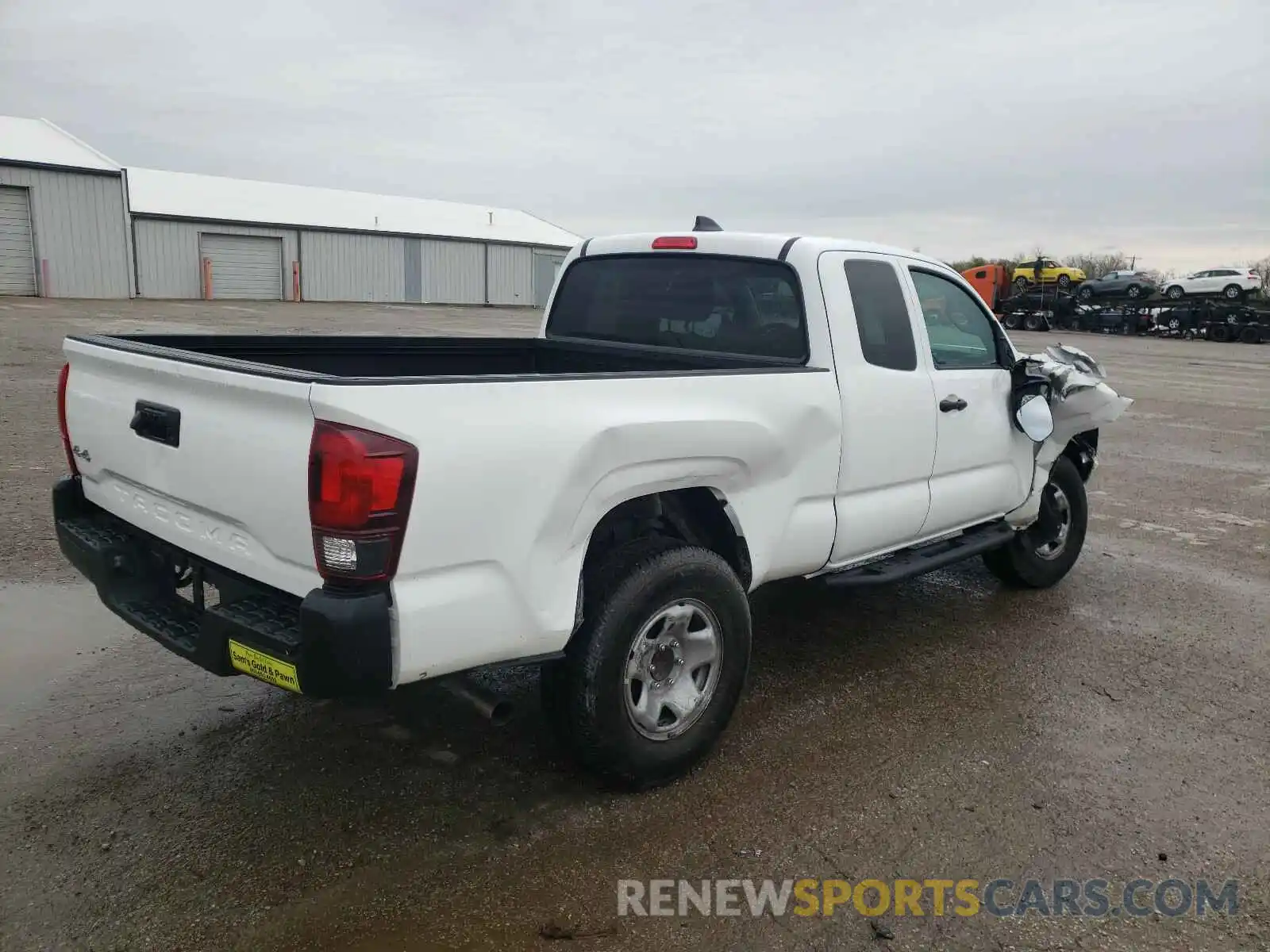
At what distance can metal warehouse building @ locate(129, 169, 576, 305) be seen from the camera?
34062 millimetres

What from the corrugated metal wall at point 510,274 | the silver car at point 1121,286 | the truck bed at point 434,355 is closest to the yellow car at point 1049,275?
the silver car at point 1121,286

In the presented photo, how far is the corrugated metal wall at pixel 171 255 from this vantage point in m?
32.7

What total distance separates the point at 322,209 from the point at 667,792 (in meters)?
41.6

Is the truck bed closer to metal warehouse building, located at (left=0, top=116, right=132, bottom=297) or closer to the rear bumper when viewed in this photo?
the rear bumper

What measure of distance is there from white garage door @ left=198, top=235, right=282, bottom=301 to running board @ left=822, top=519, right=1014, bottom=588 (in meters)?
35.2

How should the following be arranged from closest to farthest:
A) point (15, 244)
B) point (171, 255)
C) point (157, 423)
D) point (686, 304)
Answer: point (157, 423)
point (686, 304)
point (15, 244)
point (171, 255)

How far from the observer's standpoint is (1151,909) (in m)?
2.86

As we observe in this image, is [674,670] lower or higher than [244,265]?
lower

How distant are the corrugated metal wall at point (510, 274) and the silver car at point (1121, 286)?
24.4m

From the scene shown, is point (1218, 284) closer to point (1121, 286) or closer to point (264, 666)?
point (1121, 286)

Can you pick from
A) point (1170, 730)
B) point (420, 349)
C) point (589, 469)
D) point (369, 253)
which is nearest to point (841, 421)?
point (589, 469)

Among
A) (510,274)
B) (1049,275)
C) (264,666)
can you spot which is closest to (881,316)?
(264,666)

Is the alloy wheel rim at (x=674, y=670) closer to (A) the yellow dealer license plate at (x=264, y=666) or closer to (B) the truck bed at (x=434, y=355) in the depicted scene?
(B) the truck bed at (x=434, y=355)

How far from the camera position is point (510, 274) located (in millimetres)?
44156
